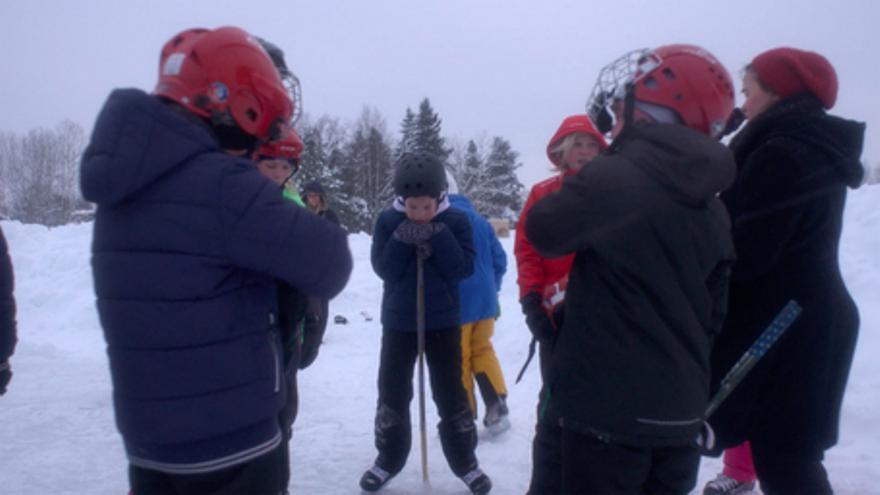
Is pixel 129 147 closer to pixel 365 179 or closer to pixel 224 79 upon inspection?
pixel 224 79

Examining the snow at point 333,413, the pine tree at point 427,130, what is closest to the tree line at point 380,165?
the pine tree at point 427,130

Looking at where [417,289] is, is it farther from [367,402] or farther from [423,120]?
[423,120]

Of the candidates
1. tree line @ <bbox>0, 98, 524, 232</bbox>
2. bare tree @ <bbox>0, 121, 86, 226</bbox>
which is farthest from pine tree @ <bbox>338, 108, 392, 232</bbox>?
bare tree @ <bbox>0, 121, 86, 226</bbox>

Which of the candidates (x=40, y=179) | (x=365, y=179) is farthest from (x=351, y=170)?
(x=40, y=179)

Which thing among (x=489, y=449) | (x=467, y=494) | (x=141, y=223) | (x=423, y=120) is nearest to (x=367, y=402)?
(x=489, y=449)

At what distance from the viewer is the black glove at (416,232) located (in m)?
3.62

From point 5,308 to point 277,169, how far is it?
4.84ft

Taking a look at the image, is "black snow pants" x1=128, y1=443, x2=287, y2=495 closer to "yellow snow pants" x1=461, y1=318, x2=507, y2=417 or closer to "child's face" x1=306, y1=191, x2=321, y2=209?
"yellow snow pants" x1=461, y1=318, x2=507, y2=417

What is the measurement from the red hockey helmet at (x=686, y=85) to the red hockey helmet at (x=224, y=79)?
3.92 ft

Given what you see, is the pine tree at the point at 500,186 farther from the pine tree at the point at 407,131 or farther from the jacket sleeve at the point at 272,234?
the jacket sleeve at the point at 272,234

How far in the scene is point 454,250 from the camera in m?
3.65

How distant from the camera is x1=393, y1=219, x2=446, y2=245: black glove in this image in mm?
3625

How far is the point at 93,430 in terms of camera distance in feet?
15.6

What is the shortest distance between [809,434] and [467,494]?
6.28ft
